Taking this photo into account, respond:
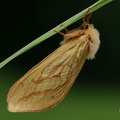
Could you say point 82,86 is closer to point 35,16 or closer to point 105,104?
point 105,104

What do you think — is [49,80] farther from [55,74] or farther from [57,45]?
[57,45]

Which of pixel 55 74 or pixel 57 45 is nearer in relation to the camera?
pixel 55 74

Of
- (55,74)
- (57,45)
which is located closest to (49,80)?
(55,74)

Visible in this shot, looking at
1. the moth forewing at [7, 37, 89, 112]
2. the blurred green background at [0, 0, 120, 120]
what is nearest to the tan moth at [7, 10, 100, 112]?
the moth forewing at [7, 37, 89, 112]

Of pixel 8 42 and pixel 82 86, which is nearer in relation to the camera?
pixel 82 86

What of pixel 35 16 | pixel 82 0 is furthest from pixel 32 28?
pixel 82 0

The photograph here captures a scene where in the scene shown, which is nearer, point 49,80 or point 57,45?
point 49,80

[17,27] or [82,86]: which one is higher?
[17,27]
